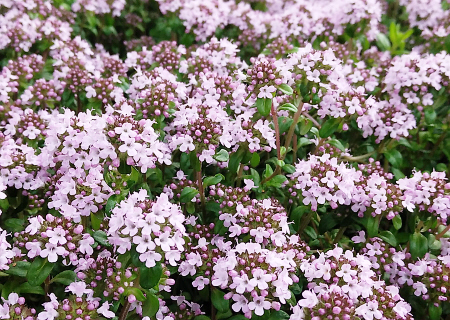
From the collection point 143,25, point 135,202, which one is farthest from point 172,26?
point 135,202

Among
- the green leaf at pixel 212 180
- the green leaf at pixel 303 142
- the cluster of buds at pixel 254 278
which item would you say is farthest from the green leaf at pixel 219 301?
the green leaf at pixel 303 142

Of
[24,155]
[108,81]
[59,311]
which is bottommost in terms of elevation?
[59,311]

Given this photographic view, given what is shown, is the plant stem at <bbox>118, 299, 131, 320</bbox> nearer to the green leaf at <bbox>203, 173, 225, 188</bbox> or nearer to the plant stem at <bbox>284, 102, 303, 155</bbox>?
the green leaf at <bbox>203, 173, 225, 188</bbox>

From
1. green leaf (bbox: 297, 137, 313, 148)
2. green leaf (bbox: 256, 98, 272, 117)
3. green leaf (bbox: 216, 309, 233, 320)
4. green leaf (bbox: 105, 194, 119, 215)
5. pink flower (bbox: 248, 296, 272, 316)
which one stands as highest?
green leaf (bbox: 256, 98, 272, 117)

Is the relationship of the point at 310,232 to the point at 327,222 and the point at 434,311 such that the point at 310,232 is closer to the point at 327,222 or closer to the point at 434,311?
the point at 327,222

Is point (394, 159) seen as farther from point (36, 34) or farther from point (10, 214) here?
point (36, 34)

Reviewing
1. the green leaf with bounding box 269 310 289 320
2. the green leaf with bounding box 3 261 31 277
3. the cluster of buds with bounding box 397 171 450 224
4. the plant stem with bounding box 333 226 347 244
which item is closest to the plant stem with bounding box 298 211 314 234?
the plant stem with bounding box 333 226 347 244
